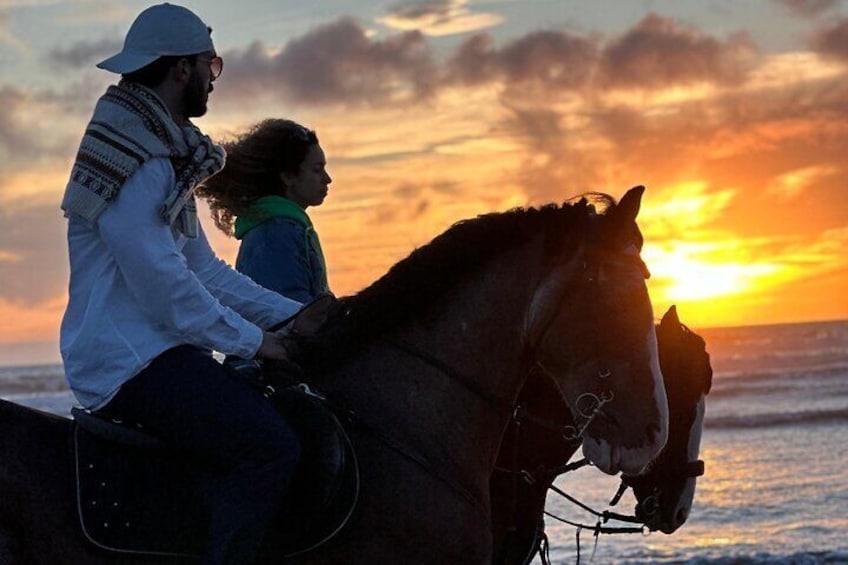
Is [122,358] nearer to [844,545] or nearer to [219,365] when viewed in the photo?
[219,365]

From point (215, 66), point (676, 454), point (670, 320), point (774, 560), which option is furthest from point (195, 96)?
point (774, 560)

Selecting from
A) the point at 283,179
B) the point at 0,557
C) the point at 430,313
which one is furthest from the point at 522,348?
the point at 283,179

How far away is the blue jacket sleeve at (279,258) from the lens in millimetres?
6414

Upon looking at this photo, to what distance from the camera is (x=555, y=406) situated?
6121 millimetres

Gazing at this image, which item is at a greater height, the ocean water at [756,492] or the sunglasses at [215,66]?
the sunglasses at [215,66]

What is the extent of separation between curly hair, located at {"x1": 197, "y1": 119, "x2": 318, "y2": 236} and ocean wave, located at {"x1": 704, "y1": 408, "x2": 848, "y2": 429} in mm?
19189

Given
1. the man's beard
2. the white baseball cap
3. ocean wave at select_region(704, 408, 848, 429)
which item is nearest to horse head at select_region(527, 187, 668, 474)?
the man's beard

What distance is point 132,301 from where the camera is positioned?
13.4ft

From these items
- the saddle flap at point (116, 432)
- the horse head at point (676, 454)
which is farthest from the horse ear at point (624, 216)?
the horse head at point (676, 454)

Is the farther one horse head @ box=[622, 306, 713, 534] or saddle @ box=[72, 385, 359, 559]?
horse head @ box=[622, 306, 713, 534]

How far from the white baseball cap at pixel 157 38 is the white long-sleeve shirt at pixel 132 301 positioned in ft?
1.24

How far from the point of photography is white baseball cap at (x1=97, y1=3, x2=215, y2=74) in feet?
13.9

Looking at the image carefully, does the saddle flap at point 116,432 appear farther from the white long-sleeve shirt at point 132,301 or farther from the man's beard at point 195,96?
the man's beard at point 195,96

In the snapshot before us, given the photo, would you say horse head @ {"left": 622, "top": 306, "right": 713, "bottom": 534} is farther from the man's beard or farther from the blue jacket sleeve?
the man's beard
